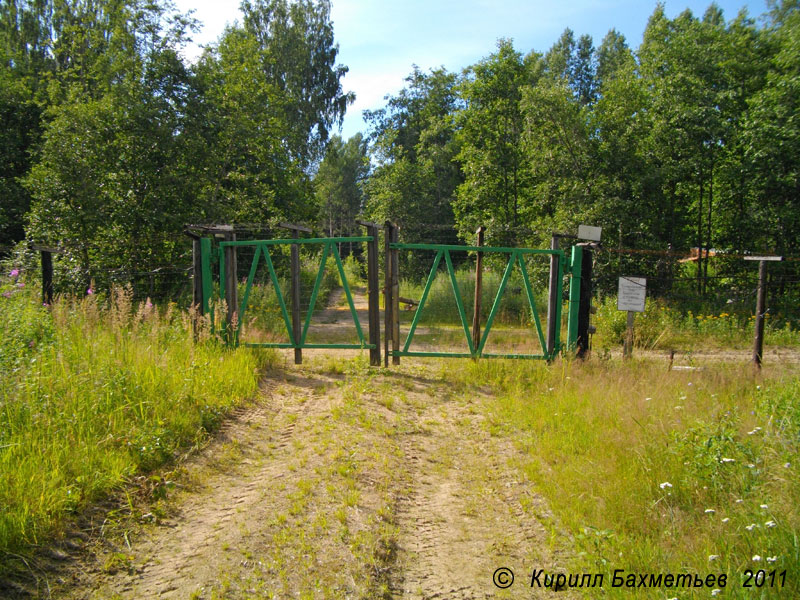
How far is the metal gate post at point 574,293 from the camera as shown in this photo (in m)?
7.55

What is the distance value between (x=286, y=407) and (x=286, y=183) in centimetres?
1320

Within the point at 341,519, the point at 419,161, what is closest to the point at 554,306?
the point at 341,519

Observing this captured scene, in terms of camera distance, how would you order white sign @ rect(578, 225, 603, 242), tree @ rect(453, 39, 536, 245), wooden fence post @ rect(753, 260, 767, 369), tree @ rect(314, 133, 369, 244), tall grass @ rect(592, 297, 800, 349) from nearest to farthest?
white sign @ rect(578, 225, 603, 242) < wooden fence post @ rect(753, 260, 767, 369) < tall grass @ rect(592, 297, 800, 349) < tree @ rect(453, 39, 536, 245) < tree @ rect(314, 133, 369, 244)

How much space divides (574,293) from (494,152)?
11.5 metres

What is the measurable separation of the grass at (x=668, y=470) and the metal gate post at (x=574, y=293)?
4.10ft

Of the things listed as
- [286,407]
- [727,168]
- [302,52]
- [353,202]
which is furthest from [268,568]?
[353,202]

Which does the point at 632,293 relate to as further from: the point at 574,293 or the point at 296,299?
the point at 296,299

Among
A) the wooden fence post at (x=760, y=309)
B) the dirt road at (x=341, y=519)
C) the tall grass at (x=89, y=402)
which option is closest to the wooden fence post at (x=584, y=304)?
the wooden fence post at (x=760, y=309)

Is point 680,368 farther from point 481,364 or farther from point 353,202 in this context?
point 353,202

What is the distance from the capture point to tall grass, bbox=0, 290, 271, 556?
3.41 meters

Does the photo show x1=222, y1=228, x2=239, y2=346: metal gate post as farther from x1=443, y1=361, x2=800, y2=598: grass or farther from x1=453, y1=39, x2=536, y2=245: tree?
x1=453, y1=39, x2=536, y2=245: tree

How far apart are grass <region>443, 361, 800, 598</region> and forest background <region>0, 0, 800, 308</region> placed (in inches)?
198

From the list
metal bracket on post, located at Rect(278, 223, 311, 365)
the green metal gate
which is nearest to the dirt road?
the green metal gate

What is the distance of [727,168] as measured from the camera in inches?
560
